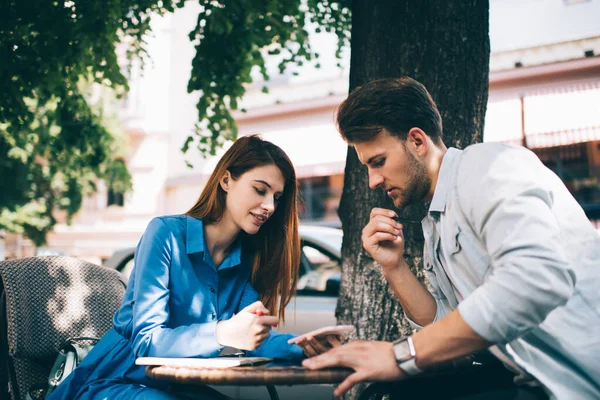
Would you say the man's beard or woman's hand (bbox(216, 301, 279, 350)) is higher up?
the man's beard

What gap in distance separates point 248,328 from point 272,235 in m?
0.91

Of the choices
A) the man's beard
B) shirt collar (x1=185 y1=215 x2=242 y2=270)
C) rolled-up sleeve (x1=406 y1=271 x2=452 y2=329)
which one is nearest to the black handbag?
shirt collar (x1=185 y1=215 x2=242 y2=270)

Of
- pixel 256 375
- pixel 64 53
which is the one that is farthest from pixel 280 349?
pixel 64 53

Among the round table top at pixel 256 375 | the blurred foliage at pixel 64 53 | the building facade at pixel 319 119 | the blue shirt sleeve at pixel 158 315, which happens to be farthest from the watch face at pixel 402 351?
the building facade at pixel 319 119

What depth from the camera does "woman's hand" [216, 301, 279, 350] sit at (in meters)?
2.00

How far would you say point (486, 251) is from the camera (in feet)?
6.14

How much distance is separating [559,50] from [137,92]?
1539 cm

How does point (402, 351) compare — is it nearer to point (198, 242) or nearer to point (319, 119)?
point (198, 242)

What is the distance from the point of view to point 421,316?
7.75 feet

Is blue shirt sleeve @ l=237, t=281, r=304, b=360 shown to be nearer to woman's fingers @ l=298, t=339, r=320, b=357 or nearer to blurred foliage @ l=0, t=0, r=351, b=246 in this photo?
woman's fingers @ l=298, t=339, r=320, b=357

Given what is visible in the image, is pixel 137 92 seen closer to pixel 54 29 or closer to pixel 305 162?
pixel 305 162

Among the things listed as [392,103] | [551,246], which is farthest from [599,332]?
[392,103]

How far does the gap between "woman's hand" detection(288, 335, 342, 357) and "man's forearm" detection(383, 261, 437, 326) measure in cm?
38

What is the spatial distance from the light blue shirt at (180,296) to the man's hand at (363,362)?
1.68 ft
